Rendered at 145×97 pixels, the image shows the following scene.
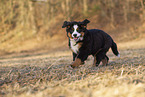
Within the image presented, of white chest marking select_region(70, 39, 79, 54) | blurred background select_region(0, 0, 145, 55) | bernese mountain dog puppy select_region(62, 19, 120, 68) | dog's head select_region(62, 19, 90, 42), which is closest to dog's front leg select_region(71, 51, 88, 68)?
bernese mountain dog puppy select_region(62, 19, 120, 68)

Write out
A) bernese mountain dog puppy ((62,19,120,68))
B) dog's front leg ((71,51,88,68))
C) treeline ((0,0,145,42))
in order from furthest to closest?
1. treeline ((0,0,145,42))
2. bernese mountain dog puppy ((62,19,120,68))
3. dog's front leg ((71,51,88,68))

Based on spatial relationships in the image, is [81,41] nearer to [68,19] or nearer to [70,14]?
[68,19]

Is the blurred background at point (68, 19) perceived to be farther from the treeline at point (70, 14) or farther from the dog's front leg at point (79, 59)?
the dog's front leg at point (79, 59)

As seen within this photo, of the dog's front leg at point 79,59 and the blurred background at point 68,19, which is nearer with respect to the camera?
the dog's front leg at point 79,59

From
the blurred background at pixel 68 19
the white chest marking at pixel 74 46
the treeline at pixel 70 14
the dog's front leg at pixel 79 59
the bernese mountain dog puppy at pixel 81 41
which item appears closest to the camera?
the dog's front leg at pixel 79 59

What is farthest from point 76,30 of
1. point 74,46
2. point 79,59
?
point 79,59

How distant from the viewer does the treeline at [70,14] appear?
2210 cm

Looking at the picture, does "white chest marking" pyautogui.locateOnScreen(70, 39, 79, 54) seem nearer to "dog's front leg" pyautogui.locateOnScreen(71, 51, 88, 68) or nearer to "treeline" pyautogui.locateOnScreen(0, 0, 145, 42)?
"dog's front leg" pyautogui.locateOnScreen(71, 51, 88, 68)

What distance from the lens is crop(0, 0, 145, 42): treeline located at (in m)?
22.1

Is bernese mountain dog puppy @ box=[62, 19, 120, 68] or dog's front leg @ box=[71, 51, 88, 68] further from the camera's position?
bernese mountain dog puppy @ box=[62, 19, 120, 68]

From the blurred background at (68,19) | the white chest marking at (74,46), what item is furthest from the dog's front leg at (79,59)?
the blurred background at (68,19)

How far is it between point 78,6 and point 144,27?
1236 cm

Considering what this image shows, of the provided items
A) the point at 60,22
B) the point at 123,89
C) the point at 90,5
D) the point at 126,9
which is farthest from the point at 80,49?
the point at 90,5

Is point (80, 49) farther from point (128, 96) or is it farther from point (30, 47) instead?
point (30, 47)
